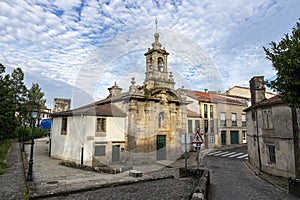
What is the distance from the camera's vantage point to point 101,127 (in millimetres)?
18016

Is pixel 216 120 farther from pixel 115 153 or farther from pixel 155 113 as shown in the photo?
pixel 115 153

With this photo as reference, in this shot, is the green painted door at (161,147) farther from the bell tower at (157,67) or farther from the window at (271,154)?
the window at (271,154)

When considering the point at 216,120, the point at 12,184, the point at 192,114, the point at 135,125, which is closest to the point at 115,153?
the point at 135,125

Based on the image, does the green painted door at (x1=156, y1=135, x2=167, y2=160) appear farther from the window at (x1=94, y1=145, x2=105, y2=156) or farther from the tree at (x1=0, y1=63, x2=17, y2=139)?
the tree at (x1=0, y1=63, x2=17, y2=139)

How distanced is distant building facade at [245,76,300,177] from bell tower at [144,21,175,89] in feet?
29.6

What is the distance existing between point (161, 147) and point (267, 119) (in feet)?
35.1

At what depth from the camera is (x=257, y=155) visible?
15.5 m

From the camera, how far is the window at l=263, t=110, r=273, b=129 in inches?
543

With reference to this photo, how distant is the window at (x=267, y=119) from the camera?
13788 millimetres

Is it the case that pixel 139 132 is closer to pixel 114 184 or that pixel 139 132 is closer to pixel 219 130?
pixel 114 184

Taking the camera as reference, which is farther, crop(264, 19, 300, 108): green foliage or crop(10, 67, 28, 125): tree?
crop(10, 67, 28, 125): tree

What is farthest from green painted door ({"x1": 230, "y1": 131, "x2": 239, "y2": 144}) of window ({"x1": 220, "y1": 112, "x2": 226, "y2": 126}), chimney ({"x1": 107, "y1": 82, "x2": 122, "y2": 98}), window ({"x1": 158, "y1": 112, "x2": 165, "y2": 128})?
chimney ({"x1": 107, "y1": 82, "x2": 122, "y2": 98})

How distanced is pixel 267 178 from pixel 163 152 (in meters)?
10.6

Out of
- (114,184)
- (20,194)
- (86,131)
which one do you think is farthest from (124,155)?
(20,194)
